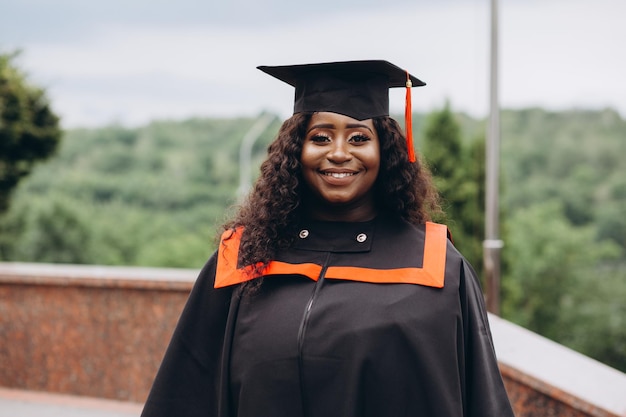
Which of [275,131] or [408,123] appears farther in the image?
[275,131]

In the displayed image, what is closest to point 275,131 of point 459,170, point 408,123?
point 459,170

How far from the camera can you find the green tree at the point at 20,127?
7.57 m

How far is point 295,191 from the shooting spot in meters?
2.32

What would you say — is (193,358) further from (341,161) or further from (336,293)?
(341,161)

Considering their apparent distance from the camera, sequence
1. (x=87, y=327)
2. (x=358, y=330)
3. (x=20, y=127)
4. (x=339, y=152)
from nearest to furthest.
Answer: (x=358, y=330) → (x=339, y=152) → (x=87, y=327) → (x=20, y=127)

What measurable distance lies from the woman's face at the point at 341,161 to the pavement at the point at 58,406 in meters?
3.76

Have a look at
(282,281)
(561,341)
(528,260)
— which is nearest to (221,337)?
(282,281)

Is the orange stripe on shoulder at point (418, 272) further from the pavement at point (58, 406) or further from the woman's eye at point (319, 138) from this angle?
the pavement at point (58, 406)

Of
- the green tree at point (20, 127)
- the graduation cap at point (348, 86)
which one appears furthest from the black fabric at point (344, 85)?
the green tree at point (20, 127)

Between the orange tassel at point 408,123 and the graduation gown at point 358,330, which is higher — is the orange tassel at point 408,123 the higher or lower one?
the higher one

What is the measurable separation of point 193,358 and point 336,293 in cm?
55

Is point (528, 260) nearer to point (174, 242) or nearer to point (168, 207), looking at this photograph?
point (174, 242)

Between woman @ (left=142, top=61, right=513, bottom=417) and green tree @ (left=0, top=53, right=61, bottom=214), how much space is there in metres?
5.92

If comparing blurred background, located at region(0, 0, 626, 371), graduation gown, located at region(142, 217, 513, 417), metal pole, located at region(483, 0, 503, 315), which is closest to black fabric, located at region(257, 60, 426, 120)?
graduation gown, located at region(142, 217, 513, 417)
